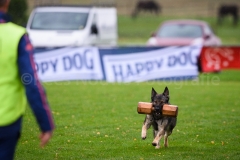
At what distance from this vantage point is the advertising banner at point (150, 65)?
62.6ft

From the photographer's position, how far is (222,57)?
19.8 meters

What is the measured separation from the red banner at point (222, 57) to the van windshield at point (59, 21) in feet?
15.6

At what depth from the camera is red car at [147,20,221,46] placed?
22.3 meters

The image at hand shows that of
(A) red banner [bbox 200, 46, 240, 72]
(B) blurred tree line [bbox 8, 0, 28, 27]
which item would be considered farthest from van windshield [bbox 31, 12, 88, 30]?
(B) blurred tree line [bbox 8, 0, 28, 27]

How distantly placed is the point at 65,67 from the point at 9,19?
14.4 metres

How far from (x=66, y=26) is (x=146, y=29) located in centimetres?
2317

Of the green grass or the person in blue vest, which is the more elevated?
the person in blue vest

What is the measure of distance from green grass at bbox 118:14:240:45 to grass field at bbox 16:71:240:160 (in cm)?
2231

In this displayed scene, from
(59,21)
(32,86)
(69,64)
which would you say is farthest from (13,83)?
(59,21)

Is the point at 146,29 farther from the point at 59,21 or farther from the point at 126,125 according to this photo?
the point at 126,125

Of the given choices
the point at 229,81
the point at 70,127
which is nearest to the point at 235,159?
the point at 70,127

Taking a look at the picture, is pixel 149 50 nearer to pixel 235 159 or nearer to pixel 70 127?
pixel 70 127

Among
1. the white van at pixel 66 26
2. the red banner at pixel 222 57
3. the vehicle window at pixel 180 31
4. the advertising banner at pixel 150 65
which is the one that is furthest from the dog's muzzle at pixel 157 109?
the vehicle window at pixel 180 31

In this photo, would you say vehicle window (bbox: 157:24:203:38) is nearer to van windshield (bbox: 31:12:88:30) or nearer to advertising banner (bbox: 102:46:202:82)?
van windshield (bbox: 31:12:88:30)
